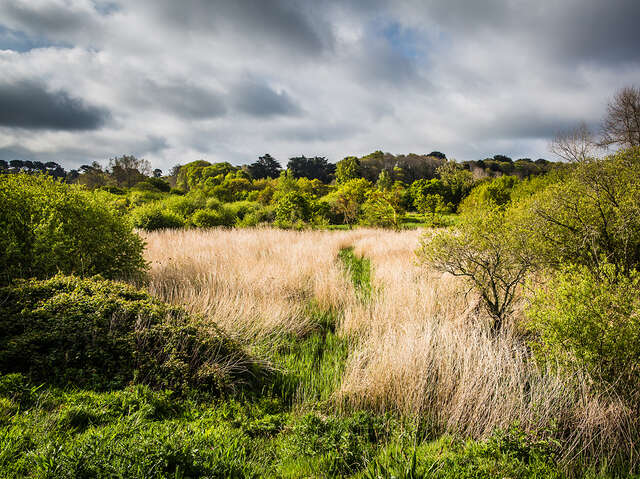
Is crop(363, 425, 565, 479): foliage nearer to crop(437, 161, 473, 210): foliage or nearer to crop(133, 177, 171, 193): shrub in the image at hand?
crop(133, 177, 171, 193): shrub

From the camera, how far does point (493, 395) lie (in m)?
3.19

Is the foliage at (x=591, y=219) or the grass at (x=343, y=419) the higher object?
the foliage at (x=591, y=219)

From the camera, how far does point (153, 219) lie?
15.5m

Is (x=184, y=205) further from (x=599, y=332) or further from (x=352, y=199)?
(x=599, y=332)

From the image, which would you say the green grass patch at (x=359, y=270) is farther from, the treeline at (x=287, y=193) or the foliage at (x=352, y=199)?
the foliage at (x=352, y=199)

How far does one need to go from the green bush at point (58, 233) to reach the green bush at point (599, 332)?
7110mm

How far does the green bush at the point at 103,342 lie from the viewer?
3.09m

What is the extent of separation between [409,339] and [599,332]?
1.87 meters

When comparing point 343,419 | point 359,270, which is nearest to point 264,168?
point 359,270

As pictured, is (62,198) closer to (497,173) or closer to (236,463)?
(236,463)

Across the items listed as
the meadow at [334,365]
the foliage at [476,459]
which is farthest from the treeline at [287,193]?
the foliage at [476,459]

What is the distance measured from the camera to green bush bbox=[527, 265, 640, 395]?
2877mm

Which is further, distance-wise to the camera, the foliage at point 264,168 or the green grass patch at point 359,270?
the foliage at point 264,168

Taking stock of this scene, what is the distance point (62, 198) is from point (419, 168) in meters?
61.3
